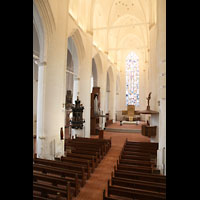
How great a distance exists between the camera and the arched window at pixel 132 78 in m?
27.8

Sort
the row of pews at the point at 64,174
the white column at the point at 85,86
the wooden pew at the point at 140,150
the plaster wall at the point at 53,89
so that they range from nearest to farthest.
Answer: the row of pews at the point at 64,174 → the wooden pew at the point at 140,150 → the plaster wall at the point at 53,89 → the white column at the point at 85,86

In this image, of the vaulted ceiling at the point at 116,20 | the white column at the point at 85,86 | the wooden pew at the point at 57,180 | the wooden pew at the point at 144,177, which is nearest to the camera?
the wooden pew at the point at 57,180

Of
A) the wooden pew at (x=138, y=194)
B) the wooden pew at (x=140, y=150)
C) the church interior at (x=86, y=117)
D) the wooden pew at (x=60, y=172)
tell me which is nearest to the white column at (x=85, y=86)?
the church interior at (x=86, y=117)

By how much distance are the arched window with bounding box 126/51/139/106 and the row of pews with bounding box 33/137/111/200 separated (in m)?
19.5

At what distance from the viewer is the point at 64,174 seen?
4.87 m

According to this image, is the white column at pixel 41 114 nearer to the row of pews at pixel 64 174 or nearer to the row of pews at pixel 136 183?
the row of pews at pixel 64 174

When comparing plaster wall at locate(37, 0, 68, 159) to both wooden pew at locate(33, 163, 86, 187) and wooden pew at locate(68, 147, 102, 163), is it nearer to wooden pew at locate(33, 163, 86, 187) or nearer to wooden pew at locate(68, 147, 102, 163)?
wooden pew at locate(68, 147, 102, 163)

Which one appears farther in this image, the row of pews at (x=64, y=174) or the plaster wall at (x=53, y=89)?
the plaster wall at (x=53, y=89)

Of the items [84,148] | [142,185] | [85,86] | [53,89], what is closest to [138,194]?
[142,185]

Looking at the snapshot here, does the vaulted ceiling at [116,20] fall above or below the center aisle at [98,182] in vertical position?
above

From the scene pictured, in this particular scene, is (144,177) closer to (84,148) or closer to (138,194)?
(138,194)

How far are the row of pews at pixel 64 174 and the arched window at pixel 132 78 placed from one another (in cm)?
1946

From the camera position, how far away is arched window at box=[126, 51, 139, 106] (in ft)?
91.2

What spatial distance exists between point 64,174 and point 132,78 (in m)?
24.8
